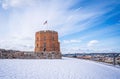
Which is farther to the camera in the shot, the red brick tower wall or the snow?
the red brick tower wall

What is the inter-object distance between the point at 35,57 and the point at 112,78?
792 inches

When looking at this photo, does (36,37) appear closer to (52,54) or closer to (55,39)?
(55,39)

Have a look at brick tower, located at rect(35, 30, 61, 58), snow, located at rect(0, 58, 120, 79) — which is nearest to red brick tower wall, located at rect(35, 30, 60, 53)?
brick tower, located at rect(35, 30, 61, 58)

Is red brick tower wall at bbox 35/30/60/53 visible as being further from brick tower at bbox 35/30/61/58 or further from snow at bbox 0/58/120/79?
snow at bbox 0/58/120/79

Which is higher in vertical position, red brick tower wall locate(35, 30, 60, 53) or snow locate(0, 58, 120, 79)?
red brick tower wall locate(35, 30, 60, 53)

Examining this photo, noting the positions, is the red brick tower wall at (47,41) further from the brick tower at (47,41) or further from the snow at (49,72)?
the snow at (49,72)

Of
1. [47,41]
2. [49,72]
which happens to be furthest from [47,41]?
[49,72]

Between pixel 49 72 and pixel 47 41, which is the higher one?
pixel 47 41

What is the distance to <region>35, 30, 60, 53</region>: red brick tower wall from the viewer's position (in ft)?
163

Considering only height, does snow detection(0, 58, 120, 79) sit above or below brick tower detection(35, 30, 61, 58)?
below

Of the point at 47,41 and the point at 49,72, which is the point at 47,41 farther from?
the point at 49,72

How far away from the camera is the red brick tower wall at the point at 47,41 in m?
49.5

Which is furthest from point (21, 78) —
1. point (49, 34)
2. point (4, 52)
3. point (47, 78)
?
point (49, 34)

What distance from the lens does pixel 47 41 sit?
49.8m
